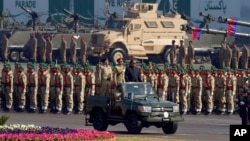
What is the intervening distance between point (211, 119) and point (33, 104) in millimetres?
5577

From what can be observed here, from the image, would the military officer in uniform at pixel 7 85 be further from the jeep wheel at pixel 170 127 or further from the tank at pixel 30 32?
the tank at pixel 30 32

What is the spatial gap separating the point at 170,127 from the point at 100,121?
6.30ft

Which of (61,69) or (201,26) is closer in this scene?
(61,69)

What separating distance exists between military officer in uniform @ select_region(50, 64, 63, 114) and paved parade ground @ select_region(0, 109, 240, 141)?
512 mm

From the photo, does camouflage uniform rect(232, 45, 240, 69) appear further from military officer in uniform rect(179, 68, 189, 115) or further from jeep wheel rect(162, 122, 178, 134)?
jeep wheel rect(162, 122, 178, 134)

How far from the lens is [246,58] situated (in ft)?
190

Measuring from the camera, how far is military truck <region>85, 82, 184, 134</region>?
29625mm

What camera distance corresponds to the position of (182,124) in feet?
113

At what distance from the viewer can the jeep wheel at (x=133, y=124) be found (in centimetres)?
2967

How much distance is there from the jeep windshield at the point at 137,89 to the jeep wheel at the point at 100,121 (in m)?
1.00

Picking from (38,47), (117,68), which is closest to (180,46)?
(38,47)

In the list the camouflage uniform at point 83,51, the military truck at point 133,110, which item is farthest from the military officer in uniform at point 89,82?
the camouflage uniform at point 83,51

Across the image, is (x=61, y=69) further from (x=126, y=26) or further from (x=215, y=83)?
(x=126, y=26)

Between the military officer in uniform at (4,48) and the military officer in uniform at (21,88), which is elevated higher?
the military officer in uniform at (21,88)
